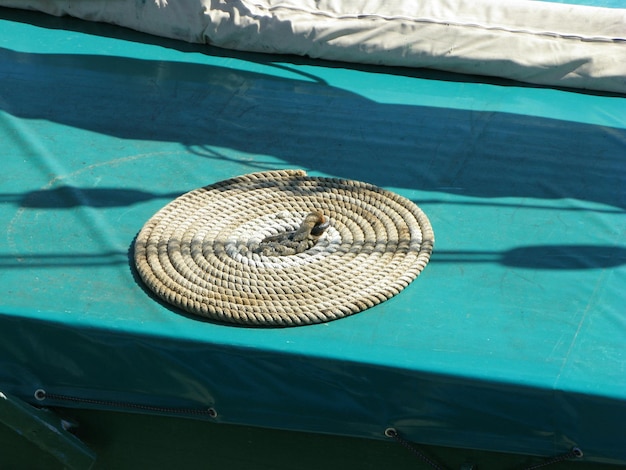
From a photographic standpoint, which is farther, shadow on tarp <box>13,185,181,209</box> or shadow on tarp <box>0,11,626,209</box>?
shadow on tarp <box>0,11,626,209</box>

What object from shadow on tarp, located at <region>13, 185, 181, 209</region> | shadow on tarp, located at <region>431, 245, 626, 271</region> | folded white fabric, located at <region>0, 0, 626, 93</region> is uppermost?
folded white fabric, located at <region>0, 0, 626, 93</region>

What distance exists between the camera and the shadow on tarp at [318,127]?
255cm

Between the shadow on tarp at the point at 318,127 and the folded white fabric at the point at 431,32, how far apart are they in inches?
4.2

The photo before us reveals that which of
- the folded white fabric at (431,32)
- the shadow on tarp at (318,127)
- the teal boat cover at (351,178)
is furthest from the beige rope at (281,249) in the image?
the folded white fabric at (431,32)

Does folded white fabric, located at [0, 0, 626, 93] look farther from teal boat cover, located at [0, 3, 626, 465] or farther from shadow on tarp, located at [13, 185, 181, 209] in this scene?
shadow on tarp, located at [13, 185, 181, 209]

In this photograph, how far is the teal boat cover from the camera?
6.05ft

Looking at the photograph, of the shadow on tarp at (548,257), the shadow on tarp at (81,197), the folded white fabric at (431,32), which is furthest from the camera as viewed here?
the folded white fabric at (431,32)

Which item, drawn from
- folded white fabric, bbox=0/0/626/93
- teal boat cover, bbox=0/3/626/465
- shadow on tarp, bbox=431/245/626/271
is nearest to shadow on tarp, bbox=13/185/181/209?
teal boat cover, bbox=0/3/626/465

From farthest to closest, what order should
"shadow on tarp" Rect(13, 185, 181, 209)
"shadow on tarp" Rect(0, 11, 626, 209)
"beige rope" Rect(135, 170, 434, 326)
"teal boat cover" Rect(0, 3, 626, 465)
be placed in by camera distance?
"shadow on tarp" Rect(0, 11, 626, 209)
"shadow on tarp" Rect(13, 185, 181, 209)
"beige rope" Rect(135, 170, 434, 326)
"teal boat cover" Rect(0, 3, 626, 465)

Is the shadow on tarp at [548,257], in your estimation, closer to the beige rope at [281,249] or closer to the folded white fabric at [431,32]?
the beige rope at [281,249]

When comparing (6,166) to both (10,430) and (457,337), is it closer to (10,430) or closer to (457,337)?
(10,430)

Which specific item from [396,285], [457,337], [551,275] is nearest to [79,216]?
[396,285]

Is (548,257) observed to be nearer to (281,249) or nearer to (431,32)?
(281,249)

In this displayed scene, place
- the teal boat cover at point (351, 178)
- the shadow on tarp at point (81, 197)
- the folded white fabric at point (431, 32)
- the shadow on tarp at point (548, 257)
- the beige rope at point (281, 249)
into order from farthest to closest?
the folded white fabric at point (431, 32), the shadow on tarp at point (81, 197), the shadow on tarp at point (548, 257), the beige rope at point (281, 249), the teal boat cover at point (351, 178)
